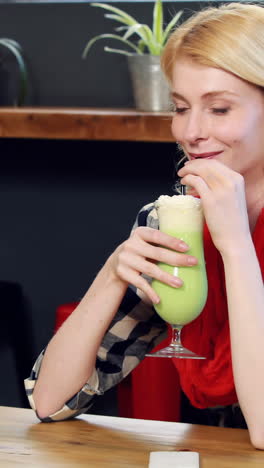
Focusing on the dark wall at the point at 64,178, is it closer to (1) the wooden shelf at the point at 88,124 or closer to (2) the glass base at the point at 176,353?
(1) the wooden shelf at the point at 88,124

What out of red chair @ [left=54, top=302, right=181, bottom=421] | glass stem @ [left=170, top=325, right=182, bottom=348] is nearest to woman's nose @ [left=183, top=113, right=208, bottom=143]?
glass stem @ [left=170, top=325, right=182, bottom=348]

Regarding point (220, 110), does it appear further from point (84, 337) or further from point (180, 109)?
point (84, 337)

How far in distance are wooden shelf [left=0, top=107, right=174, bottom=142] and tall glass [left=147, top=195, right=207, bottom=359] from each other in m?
1.27

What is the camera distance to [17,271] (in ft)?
11.3

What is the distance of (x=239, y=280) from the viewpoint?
144 cm

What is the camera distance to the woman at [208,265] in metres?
1.44

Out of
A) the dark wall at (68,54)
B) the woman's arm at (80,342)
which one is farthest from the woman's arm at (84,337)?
the dark wall at (68,54)

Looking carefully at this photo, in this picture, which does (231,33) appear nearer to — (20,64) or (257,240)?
(257,240)

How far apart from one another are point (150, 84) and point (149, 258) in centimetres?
148

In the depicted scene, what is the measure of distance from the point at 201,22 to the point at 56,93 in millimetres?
1647

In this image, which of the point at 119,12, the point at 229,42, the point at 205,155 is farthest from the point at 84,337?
the point at 119,12

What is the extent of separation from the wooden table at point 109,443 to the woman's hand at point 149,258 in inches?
9.1

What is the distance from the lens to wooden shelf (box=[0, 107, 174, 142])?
274 centimetres

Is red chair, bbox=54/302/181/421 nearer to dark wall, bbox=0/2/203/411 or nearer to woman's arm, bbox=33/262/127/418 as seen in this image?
dark wall, bbox=0/2/203/411
